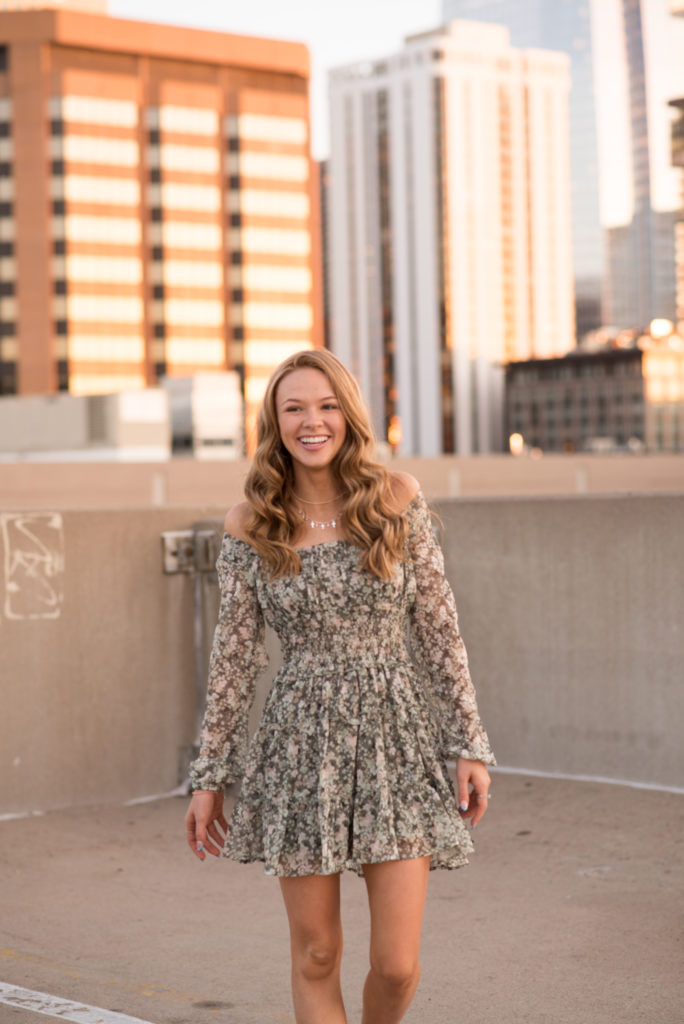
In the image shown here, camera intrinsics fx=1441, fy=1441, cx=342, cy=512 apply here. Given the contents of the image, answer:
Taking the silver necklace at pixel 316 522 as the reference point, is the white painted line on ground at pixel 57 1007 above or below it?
below

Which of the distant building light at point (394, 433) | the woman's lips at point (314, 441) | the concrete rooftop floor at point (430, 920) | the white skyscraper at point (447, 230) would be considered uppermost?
the white skyscraper at point (447, 230)

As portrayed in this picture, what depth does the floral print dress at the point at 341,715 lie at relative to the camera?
3.05 meters

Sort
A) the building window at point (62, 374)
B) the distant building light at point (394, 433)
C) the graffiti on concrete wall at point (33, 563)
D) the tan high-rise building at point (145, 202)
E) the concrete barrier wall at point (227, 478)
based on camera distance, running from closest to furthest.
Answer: the graffiti on concrete wall at point (33, 563), the concrete barrier wall at point (227, 478), the tan high-rise building at point (145, 202), the building window at point (62, 374), the distant building light at point (394, 433)

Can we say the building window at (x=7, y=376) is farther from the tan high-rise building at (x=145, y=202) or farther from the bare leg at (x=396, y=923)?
the bare leg at (x=396, y=923)

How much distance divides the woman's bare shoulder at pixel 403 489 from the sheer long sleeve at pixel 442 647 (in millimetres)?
28

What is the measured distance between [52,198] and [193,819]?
4489 inches

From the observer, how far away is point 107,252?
11438 centimetres

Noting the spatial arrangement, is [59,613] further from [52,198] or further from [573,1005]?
[52,198]

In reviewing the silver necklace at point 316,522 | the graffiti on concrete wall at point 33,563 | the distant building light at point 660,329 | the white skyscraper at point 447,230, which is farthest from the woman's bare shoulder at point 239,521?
the white skyscraper at point 447,230

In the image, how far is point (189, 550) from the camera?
762cm

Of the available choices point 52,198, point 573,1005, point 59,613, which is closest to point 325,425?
point 573,1005

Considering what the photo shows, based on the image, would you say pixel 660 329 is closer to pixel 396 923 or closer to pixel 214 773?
pixel 214 773

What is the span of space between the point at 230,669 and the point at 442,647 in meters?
0.48

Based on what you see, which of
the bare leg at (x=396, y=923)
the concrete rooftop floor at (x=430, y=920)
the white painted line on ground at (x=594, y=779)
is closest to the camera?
the bare leg at (x=396, y=923)
